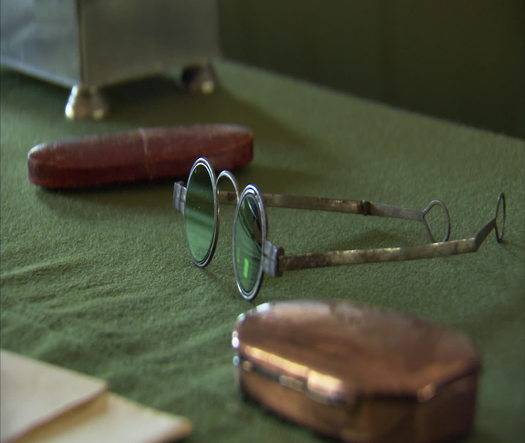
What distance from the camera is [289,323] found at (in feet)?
1.57

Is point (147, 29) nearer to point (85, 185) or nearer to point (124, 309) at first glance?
point (85, 185)

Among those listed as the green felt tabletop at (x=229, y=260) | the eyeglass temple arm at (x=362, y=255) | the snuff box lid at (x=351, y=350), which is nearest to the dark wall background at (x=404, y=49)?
the green felt tabletop at (x=229, y=260)

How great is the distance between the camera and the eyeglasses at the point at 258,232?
1.98ft

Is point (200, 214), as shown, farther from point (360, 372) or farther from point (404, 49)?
point (404, 49)

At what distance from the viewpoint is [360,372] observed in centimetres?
43

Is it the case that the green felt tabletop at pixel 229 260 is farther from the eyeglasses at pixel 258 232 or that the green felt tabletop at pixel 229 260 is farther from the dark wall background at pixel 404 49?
the dark wall background at pixel 404 49

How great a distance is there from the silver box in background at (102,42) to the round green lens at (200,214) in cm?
44

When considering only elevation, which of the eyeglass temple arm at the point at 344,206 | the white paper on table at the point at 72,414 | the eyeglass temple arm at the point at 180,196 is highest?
the eyeglass temple arm at the point at 180,196

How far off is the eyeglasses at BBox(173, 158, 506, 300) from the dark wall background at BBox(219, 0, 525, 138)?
66 centimetres

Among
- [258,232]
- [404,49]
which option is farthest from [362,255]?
[404,49]

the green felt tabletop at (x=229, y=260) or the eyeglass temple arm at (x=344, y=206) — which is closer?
the green felt tabletop at (x=229, y=260)

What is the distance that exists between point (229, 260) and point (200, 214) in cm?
5

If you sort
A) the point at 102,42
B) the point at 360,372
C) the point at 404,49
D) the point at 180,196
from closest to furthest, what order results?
the point at 360,372
the point at 180,196
the point at 102,42
the point at 404,49

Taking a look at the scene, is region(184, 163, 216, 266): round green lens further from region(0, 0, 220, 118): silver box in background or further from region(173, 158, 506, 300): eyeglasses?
region(0, 0, 220, 118): silver box in background
